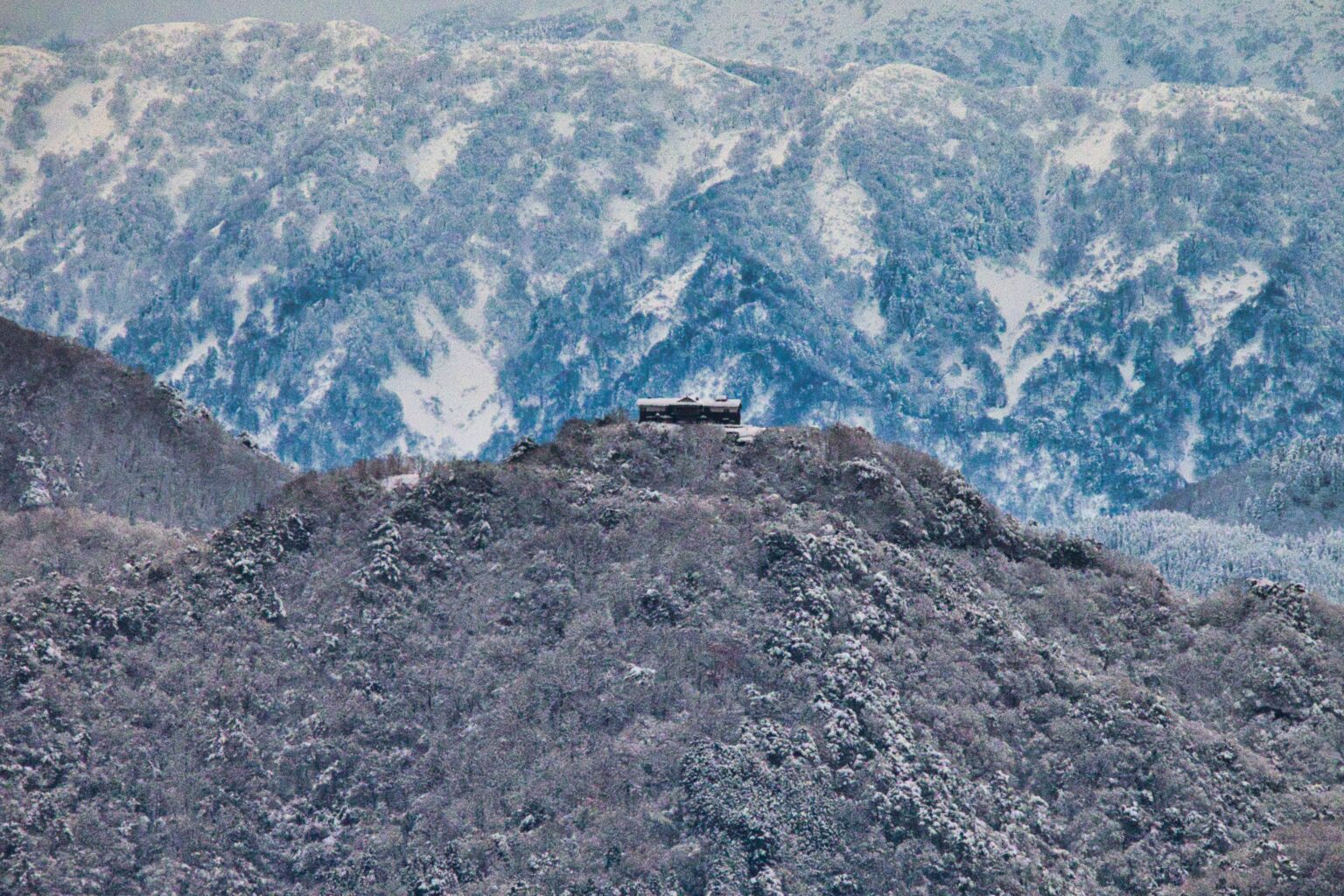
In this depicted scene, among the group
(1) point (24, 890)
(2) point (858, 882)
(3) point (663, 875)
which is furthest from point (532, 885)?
(1) point (24, 890)

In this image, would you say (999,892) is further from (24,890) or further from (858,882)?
(24,890)

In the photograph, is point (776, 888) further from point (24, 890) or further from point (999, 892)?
point (24, 890)

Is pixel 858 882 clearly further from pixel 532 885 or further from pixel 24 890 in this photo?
pixel 24 890

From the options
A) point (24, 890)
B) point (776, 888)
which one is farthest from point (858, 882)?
point (24, 890)

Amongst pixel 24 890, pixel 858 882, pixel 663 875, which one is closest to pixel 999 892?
pixel 858 882

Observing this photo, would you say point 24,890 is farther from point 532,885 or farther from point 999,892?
point 999,892

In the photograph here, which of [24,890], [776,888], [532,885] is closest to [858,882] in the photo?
[776,888]
